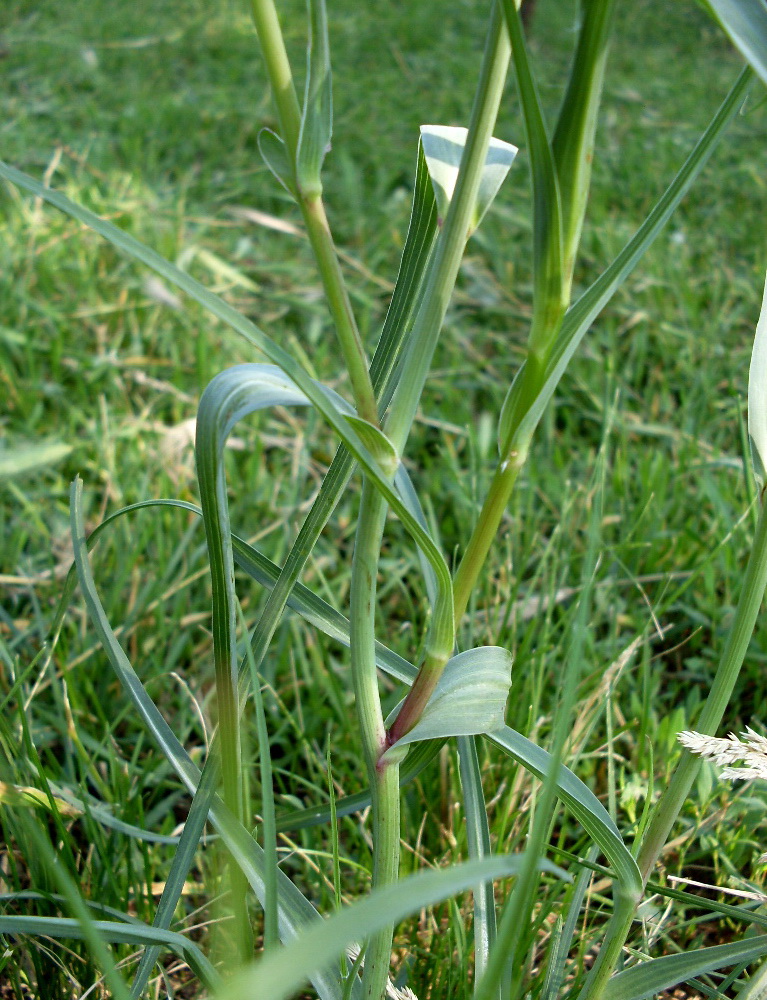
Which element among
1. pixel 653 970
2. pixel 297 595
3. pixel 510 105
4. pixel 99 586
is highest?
pixel 510 105

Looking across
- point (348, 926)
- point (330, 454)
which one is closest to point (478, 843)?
Result: point (348, 926)

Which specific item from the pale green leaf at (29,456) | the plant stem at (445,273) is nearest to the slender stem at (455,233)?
the plant stem at (445,273)

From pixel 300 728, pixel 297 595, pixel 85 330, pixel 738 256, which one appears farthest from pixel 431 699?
pixel 738 256

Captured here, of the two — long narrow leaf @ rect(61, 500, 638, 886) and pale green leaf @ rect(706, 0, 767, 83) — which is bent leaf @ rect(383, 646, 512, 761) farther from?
pale green leaf @ rect(706, 0, 767, 83)

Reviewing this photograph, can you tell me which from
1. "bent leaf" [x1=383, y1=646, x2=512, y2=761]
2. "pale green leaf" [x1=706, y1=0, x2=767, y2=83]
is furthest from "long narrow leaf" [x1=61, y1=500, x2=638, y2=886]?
"pale green leaf" [x1=706, y1=0, x2=767, y2=83]

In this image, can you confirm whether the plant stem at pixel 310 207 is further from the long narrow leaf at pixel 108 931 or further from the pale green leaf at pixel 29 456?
the pale green leaf at pixel 29 456

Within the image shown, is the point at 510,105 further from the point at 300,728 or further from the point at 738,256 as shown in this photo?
the point at 300,728
